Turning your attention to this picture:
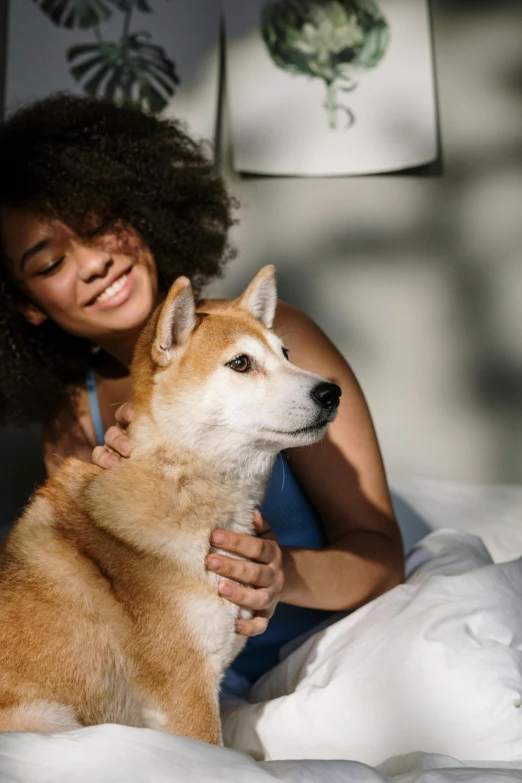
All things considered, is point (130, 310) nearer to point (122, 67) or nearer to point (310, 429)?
point (310, 429)

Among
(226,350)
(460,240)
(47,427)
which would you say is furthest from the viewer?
(460,240)

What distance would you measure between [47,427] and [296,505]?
0.72m

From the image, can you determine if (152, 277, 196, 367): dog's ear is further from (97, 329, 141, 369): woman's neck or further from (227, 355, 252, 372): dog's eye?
(97, 329, 141, 369): woman's neck

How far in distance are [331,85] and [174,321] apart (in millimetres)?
1500

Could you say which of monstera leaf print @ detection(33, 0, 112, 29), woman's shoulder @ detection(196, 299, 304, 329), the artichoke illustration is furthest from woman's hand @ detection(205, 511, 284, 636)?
monstera leaf print @ detection(33, 0, 112, 29)

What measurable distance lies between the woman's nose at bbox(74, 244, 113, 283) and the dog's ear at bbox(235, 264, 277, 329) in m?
0.33

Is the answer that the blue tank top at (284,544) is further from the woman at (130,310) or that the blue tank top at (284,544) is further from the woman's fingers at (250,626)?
the woman's fingers at (250,626)

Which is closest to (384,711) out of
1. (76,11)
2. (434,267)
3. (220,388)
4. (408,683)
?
(408,683)

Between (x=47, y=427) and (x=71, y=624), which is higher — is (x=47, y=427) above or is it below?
above

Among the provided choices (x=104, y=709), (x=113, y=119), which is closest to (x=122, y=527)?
(x=104, y=709)

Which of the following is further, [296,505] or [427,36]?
[427,36]

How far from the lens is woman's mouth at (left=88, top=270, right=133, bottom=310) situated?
1.62 metres

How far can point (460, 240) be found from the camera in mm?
2605

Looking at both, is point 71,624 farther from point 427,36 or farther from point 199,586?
point 427,36
